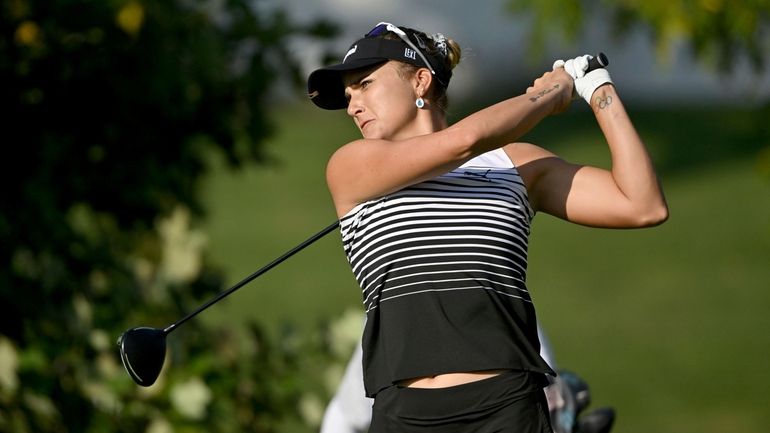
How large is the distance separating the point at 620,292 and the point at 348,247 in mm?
10957

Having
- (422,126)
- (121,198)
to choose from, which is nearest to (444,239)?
(422,126)

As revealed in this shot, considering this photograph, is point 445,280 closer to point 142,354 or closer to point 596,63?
point 596,63

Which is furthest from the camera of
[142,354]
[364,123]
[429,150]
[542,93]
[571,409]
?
[571,409]

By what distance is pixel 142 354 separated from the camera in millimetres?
3703

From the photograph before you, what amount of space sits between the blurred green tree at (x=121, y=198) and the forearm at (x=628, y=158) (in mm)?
2606

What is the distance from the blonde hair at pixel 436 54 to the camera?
3396mm

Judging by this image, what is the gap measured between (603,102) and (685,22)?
168cm

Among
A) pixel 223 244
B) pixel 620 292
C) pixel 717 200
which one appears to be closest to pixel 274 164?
pixel 620 292

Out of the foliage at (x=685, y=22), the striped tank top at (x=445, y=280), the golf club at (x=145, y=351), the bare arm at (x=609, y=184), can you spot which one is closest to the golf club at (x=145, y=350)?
the golf club at (x=145, y=351)

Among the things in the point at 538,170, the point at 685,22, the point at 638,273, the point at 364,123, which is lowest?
the point at 538,170

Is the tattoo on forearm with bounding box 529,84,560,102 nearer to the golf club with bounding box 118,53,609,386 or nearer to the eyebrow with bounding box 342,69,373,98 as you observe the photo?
the eyebrow with bounding box 342,69,373,98

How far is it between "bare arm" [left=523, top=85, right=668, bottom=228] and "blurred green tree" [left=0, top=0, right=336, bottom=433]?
2412mm

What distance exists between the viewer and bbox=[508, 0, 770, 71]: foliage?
4.86 metres

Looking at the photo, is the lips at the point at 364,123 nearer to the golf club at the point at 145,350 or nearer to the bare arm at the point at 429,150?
the bare arm at the point at 429,150
